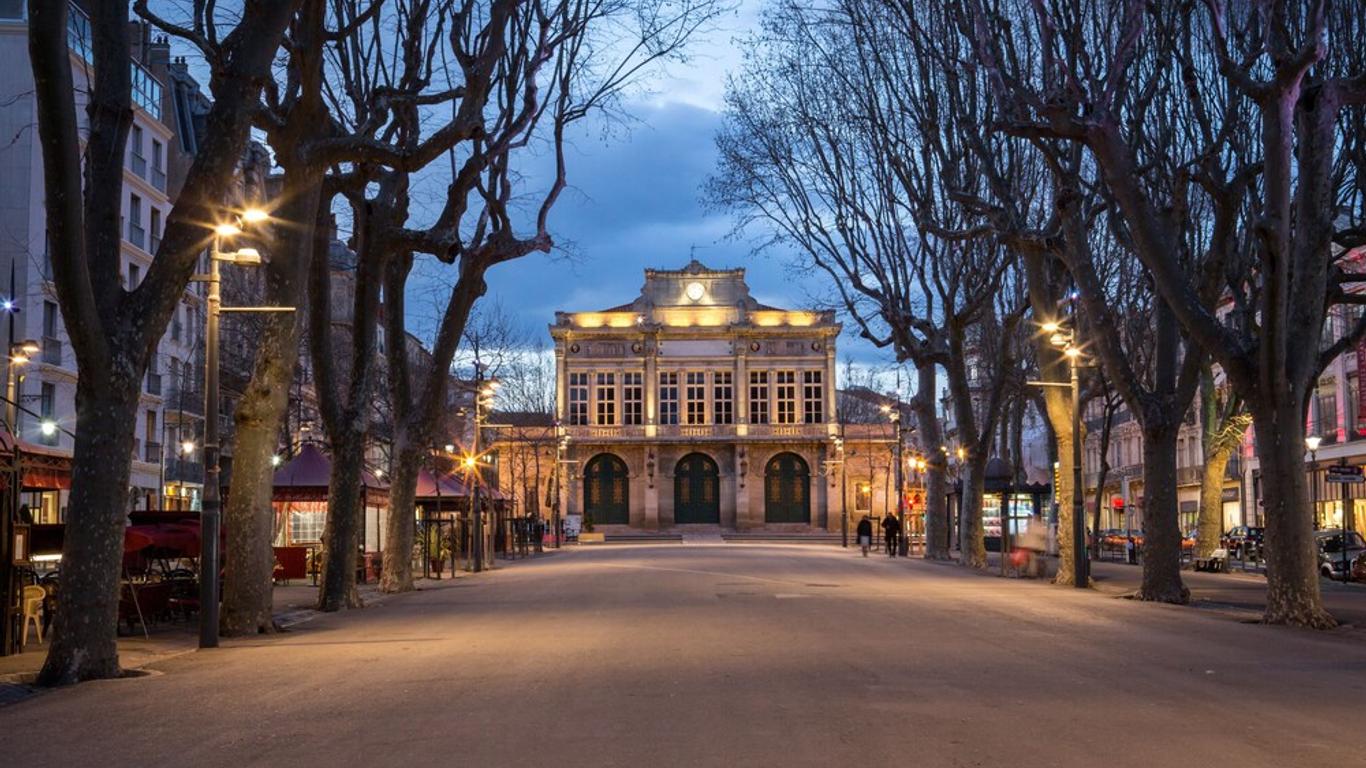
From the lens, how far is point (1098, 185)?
2842 cm

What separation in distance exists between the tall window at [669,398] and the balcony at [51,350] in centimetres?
4420

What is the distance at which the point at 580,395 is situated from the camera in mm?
87250

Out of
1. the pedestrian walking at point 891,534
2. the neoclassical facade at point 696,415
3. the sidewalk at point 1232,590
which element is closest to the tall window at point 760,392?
the neoclassical facade at point 696,415

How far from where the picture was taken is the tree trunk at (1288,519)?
19.1 metres

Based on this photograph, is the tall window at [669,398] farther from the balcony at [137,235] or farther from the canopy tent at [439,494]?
the canopy tent at [439,494]

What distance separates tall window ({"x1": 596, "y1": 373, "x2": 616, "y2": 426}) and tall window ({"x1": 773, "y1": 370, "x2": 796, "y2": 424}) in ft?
32.2

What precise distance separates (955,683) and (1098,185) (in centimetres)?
1865

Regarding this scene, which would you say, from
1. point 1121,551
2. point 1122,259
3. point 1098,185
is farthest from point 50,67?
point 1121,551

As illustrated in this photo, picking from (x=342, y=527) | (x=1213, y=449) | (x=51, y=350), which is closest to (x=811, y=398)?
(x=51, y=350)

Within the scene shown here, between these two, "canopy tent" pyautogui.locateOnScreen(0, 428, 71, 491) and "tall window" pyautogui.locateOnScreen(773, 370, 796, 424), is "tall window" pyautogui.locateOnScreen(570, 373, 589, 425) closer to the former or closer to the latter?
"tall window" pyautogui.locateOnScreen(773, 370, 796, 424)

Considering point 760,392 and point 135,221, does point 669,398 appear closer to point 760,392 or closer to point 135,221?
point 760,392

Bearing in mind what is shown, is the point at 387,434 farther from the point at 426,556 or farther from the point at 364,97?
the point at 364,97

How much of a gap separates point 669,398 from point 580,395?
540 cm

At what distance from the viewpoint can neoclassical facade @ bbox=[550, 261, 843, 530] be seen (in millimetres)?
86375
